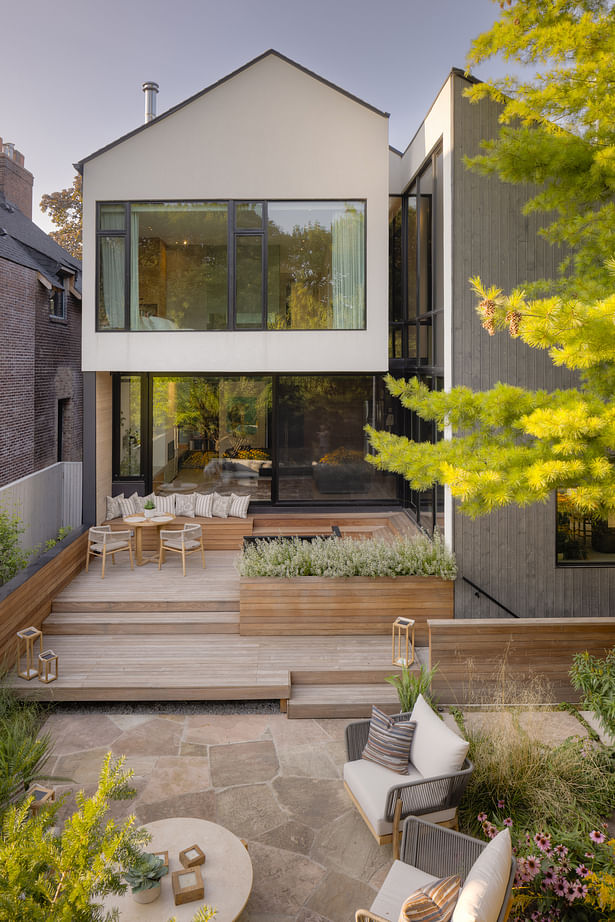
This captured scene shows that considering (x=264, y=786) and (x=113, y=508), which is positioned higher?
(x=113, y=508)

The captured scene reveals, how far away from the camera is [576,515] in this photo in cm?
875

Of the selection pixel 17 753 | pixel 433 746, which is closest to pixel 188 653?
pixel 17 753

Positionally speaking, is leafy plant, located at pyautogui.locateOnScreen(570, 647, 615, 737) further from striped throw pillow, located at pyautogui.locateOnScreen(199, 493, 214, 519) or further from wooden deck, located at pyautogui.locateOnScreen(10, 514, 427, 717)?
striped throw pillow, located at pyautogui.locateOnScreen(199, 493, 214, 519)

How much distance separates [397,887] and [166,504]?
28.8 ft

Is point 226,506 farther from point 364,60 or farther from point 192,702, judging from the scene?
point 364,60

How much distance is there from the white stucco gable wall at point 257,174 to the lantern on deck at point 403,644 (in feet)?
15.2

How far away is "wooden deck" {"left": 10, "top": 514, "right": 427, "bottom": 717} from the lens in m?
7.30

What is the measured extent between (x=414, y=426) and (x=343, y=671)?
5.05 m

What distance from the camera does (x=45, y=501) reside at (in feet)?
38.4

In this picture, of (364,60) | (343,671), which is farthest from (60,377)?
(343,671)

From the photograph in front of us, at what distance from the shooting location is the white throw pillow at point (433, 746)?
5.00m

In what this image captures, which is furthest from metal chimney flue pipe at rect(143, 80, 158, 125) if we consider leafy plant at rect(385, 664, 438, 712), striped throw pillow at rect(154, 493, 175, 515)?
leafy plant at rect(385, 664, 438, 712)

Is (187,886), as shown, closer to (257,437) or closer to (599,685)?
(599,685)

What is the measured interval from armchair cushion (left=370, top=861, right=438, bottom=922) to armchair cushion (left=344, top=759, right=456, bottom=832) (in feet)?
1.85
